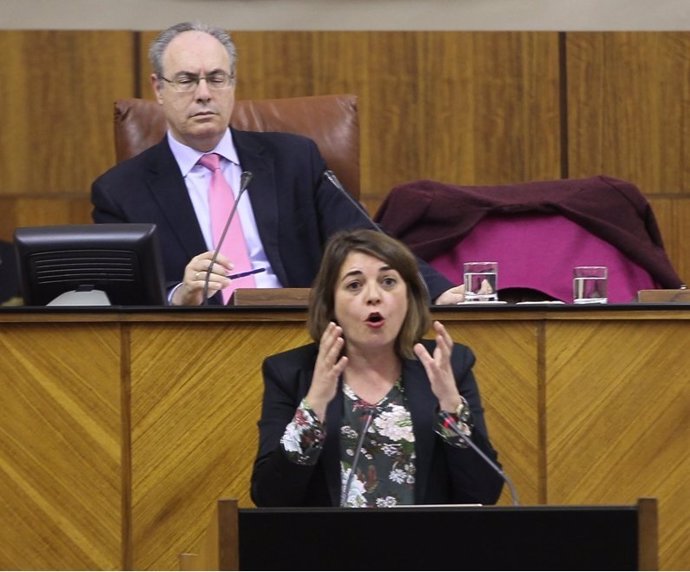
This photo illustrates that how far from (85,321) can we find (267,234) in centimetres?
84

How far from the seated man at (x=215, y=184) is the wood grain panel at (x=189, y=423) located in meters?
0.64

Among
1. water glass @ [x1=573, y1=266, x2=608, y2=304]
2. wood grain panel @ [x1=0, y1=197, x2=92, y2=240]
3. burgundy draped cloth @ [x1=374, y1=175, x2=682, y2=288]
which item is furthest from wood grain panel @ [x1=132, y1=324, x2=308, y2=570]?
wood grain panel @ [x1=0, y1=197, x2=92, y2=240]

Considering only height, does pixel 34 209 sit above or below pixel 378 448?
above

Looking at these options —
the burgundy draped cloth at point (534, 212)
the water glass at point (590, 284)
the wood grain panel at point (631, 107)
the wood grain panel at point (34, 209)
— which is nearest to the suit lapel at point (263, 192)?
the burgundy draped cloth at point (534, 212)

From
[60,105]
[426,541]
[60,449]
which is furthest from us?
[60,105]

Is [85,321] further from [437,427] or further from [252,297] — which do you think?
[437,427]

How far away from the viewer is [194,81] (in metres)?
4.04

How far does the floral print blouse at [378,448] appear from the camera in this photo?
2766 mm

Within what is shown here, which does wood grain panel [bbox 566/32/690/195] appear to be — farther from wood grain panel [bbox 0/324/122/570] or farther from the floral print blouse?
the floral print blouse

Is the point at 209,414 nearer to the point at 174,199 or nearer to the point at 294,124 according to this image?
the point at 174,199

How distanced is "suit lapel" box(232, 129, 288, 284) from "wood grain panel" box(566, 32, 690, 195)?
1.35 meters

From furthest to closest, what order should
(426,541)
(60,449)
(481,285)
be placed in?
(481,285) < (60,449) < (426,541)

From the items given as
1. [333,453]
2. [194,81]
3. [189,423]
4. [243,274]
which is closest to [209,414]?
[189,423]

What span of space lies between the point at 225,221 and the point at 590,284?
95 centimetres
